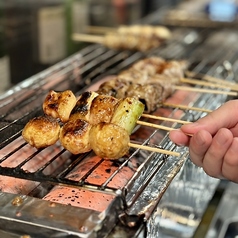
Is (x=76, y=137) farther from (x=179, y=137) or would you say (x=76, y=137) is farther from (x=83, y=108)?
(x=179, y=137)

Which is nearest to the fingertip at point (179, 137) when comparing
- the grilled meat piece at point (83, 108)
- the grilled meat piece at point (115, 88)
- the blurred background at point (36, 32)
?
the grilled meat piece at point (83, 108)

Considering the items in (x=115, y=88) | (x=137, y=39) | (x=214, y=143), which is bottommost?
(x=137, y=39)

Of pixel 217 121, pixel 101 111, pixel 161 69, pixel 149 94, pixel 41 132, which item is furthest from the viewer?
pixel 161 69

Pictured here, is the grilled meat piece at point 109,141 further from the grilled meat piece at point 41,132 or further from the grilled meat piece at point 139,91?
the grilled meat piece at point 139,91

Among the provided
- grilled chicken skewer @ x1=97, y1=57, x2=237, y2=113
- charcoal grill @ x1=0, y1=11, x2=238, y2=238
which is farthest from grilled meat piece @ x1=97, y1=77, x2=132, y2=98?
charcoal grill @ x1=0, y1=11, x2=238, y2=238

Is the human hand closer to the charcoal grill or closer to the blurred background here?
the charcoal grill

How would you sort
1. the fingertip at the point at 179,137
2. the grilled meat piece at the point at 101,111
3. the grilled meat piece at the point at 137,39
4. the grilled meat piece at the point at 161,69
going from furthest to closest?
the grilled meat piece at the point at 137,39 < the grilled meat piece at the point at 161,69 < the grilled meat piece at the point at 101,111 < the fingertip at the point at 179,137

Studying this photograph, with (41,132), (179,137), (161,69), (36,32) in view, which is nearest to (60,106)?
(41,132)
